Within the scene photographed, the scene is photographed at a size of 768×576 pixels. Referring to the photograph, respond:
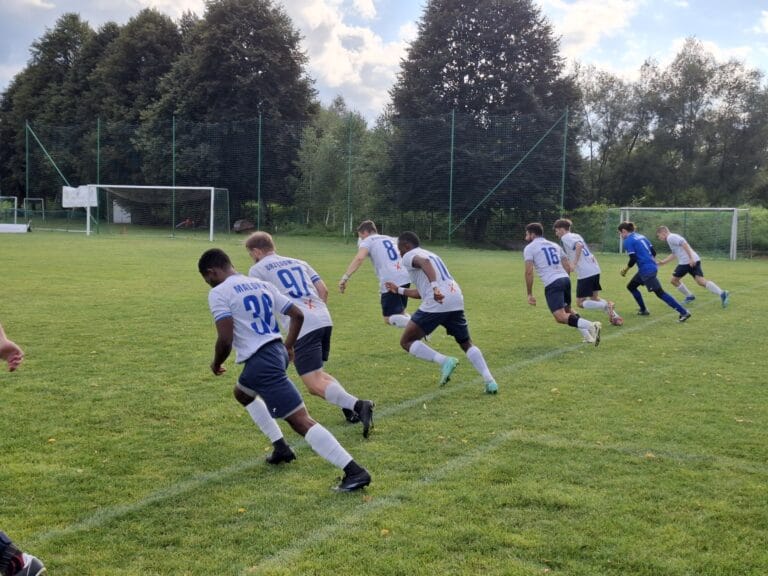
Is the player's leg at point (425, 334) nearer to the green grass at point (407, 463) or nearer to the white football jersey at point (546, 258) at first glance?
the green grass at point (407, 463)

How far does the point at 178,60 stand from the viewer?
4562 cm

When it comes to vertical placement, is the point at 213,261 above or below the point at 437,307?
above

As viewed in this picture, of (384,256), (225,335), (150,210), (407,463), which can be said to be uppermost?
(150,210)

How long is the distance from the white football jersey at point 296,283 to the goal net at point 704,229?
28.3 metres

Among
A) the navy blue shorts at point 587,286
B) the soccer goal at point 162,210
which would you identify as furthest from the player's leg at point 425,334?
the soccer goal at point 162,210

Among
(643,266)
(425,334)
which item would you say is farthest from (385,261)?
(643,266)

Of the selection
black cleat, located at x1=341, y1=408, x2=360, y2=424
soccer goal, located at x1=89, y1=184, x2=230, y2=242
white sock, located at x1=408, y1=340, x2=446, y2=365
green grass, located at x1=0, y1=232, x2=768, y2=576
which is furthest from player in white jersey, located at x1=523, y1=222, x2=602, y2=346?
soccer goal, located at x1=89, y1=184, x2=230, y2=242

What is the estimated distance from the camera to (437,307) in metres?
7.26

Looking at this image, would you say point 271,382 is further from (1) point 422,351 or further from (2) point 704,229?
(2) point 704,229

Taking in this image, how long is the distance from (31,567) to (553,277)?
7.77m

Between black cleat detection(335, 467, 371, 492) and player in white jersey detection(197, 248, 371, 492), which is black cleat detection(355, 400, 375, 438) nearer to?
player in white jersey detection(197, 248, 371, 492)

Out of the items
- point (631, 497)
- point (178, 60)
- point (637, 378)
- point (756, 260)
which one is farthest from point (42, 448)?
point (178, 60)

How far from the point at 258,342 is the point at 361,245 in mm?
5013

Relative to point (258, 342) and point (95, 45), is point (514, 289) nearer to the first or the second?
point (258, 342)
